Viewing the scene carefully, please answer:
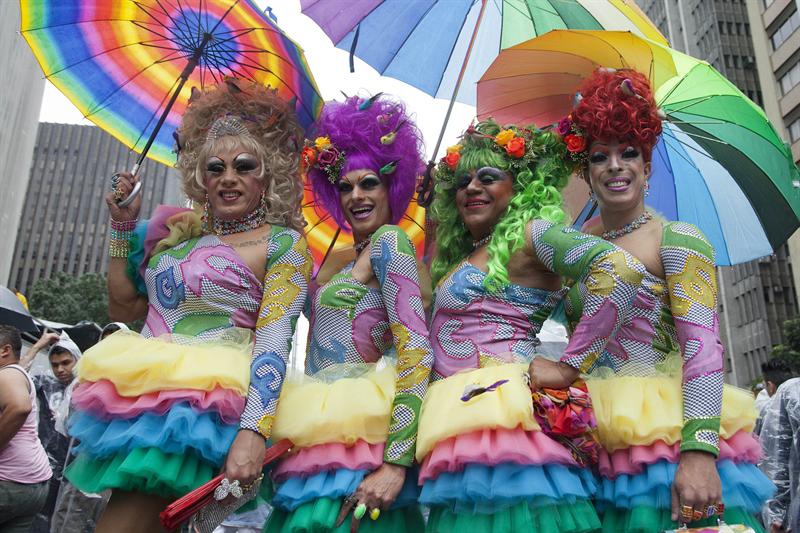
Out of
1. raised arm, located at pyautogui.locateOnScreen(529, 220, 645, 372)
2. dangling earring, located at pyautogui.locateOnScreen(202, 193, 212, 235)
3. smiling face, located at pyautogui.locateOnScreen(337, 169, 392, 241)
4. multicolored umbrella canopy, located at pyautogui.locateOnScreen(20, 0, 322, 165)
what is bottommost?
raised arm, located at pyautogui.locateOnScreen(529, 220, 645, 372)

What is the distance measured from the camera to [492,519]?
214 cm

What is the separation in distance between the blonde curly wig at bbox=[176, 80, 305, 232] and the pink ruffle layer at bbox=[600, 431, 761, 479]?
1.67 meters

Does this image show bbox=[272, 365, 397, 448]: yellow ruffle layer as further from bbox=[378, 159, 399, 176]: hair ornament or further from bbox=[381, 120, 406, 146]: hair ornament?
bbox=[381, 120, 406, 146]: hair ornament

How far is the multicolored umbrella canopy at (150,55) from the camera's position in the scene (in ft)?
10.8

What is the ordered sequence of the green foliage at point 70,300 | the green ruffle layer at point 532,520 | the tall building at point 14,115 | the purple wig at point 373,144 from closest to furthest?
1. the green ruffle layer at point 532,520
2. the purple wig at point 373,144
3. the tall building at point 14,115
4. the green foliage at point 70,300

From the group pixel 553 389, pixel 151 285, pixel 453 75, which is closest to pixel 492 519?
pixel 553 389

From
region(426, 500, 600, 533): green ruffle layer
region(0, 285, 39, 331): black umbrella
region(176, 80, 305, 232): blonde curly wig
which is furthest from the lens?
region(0, 285, 39, 331): black umbrella

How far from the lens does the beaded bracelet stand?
301 centimetres

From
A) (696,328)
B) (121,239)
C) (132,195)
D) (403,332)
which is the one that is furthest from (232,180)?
(696,328)

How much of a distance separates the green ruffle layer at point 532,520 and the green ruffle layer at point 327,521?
11.5 inches

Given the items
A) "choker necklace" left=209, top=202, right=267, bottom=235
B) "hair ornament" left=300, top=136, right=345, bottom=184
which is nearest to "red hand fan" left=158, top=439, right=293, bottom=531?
"choker necklace" left=209, top=202, right=267, bottom=235

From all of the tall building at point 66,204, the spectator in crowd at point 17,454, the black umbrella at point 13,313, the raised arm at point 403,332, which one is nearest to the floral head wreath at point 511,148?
the raised arm at point 403,332

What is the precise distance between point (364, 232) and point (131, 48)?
1615mm

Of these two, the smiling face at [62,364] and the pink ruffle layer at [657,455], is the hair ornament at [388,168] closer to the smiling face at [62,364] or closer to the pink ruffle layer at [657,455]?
the pink ruffle layer at [657,455]
